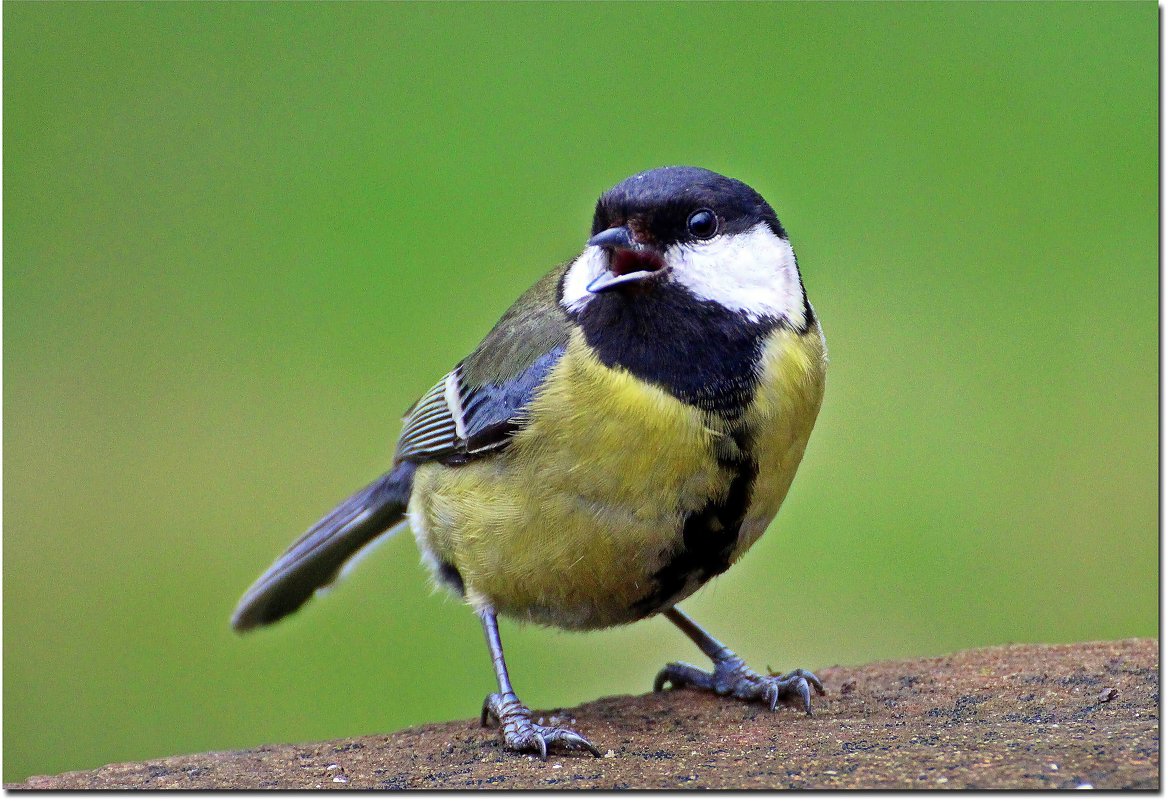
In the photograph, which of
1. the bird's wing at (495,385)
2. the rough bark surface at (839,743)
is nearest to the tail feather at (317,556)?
the bird's wing at (495,385)

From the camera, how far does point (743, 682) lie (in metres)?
3.79

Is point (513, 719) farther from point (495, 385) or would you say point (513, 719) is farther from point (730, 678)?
point (495, 385)

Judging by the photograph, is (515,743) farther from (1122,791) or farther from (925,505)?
(925,505)

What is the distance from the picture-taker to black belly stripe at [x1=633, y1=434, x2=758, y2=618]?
3.25 m

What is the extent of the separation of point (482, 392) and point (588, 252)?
0.54 metres

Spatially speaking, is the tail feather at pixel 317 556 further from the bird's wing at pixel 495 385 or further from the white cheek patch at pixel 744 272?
the white cheek patch at pixel 744 272

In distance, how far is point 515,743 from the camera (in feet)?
11.2

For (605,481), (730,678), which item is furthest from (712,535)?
A: (730,678)

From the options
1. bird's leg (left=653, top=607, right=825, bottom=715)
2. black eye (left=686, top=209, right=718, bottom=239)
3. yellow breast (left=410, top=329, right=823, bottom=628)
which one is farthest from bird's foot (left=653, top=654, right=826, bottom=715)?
black eye (left=686, top=209, right=718, bottom=239)

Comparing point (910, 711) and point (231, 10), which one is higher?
point (231, 10)

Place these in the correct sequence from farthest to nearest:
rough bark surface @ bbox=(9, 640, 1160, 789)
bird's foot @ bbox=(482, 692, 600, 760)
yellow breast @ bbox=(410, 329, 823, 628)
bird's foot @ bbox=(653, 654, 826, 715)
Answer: bird's foot @ bbox=(653, 654, 826, 715) < bird's foot @ bbox=(482, 692, 600, 760) < yellow breast @ bbox=(410, 329, 823, 628) < rough bark surface @ bbox=(9, 640, 1160, 789)

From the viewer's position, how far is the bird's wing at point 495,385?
138 inches

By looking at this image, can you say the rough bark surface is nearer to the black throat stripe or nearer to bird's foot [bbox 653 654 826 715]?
bird's foot [bbox 653 654 826 715]

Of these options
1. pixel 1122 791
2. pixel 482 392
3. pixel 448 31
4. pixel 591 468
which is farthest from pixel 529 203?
pixel 1122 791
